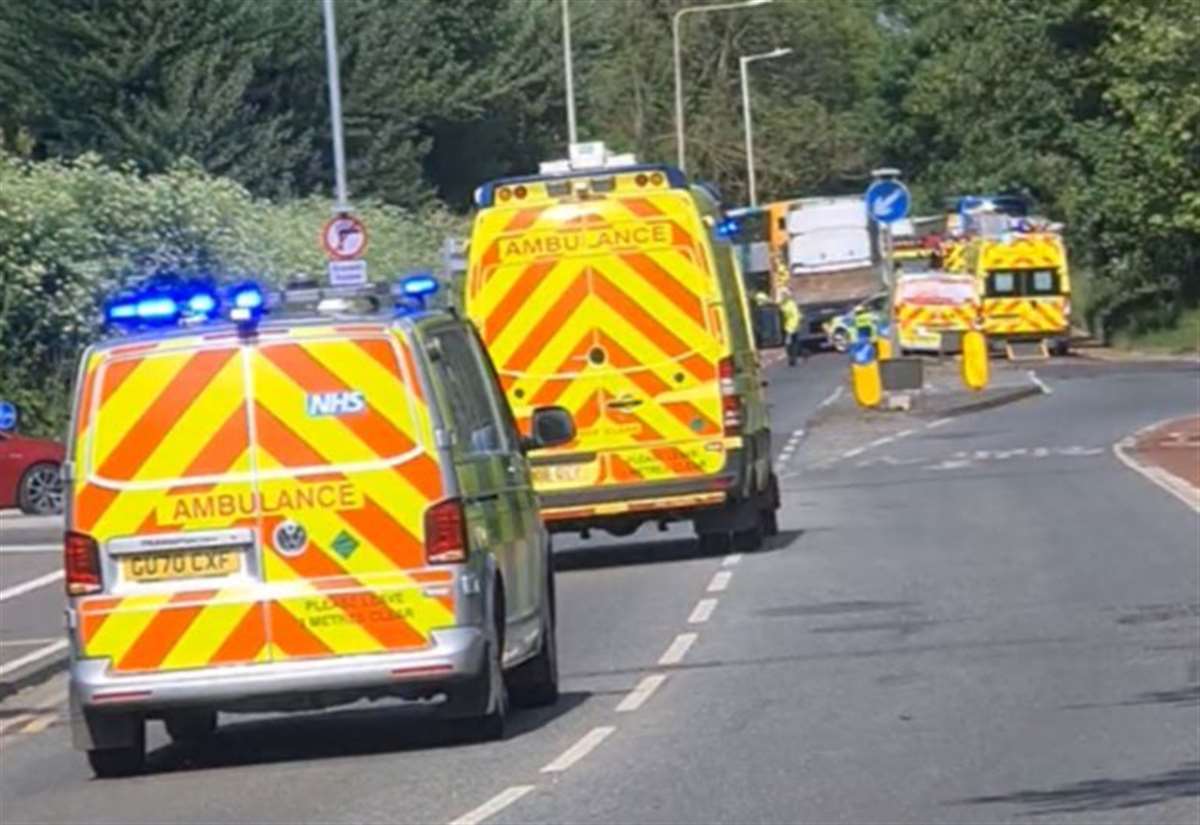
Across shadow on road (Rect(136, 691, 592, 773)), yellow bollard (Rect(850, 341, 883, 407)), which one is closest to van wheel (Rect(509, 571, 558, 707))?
shadow on road (Rect(136, 691, 592, 773))

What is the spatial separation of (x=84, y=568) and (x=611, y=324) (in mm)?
10434

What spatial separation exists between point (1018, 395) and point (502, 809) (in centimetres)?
3798

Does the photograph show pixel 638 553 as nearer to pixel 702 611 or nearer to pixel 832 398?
pixel 702 611

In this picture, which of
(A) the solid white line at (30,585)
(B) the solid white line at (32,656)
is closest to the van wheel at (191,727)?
(B) the solid white line at (32,656)

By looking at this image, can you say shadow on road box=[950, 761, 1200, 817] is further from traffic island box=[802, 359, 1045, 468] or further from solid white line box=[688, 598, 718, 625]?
traffic island box=[802, 359, 1045, 468]

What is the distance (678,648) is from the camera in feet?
60.6

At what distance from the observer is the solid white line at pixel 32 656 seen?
19.9 meters

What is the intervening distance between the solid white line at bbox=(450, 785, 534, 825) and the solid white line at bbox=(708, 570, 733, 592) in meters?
9.17

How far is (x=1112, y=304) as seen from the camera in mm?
75875

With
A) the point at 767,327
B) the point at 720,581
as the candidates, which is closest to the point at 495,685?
the point at 720,581

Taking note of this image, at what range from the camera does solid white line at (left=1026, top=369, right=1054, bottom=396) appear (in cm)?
5088

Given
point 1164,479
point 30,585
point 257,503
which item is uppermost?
point 257,503

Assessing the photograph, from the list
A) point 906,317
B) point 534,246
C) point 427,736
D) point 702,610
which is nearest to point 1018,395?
point 906,317

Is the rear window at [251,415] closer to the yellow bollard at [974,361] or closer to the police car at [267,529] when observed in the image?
the police car at [267,529]
